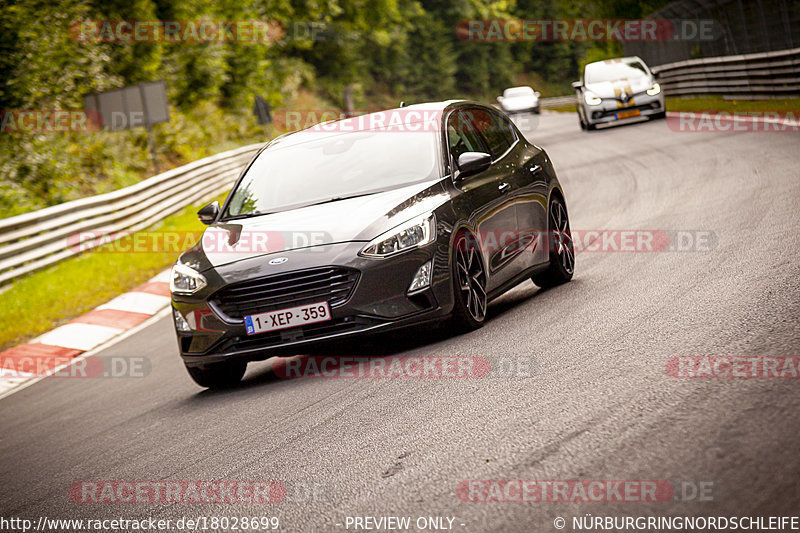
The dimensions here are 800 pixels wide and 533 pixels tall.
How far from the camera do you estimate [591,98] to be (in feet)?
88.3

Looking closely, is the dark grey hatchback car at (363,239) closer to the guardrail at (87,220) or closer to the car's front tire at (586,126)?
the guardrail at (87,220)

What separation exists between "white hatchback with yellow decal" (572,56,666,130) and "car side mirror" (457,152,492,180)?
19.4 m

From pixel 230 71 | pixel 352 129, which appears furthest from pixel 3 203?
pixel 230 71

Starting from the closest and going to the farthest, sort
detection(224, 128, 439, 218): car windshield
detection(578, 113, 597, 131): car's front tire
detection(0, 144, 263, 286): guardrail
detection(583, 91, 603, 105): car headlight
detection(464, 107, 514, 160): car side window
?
detection(224, 128, 439, 218): car windshield
detection(464, 107, 514, 160): car side window
detection(0, 144, 263, 286): guardrail
detection(583, 91, 603, 105): car headlight
detection(578, 113, 597, 131): car's front tire

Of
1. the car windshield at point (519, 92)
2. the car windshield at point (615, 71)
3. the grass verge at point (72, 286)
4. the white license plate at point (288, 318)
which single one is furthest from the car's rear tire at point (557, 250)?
the car windshield at point (519, 92)

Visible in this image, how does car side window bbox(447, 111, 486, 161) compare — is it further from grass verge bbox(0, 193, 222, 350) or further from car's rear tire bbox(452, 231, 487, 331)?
grass verge bbox(0, 193, 222, 350)

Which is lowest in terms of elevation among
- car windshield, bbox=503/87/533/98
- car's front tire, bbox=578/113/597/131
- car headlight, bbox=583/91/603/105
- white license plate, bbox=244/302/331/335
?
car windshield, bbox=503/87/533/98

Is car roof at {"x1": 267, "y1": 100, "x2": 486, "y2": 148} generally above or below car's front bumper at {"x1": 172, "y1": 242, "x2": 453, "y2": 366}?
above

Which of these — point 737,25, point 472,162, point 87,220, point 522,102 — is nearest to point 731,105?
point 737,25

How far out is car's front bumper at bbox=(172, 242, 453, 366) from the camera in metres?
6.71

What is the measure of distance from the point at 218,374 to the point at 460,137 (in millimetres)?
2626

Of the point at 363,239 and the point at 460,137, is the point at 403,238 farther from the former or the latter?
the point at 460,137

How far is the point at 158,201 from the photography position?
2119 centimetres

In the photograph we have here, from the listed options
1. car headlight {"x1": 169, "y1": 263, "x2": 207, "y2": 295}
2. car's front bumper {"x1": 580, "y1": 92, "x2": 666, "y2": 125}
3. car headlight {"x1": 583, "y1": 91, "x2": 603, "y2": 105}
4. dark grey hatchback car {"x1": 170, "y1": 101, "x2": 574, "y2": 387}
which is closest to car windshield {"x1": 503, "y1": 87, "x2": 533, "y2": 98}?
car headlight {"x1": 583, "y1": 91, "x2": 603, "y2": 105}
